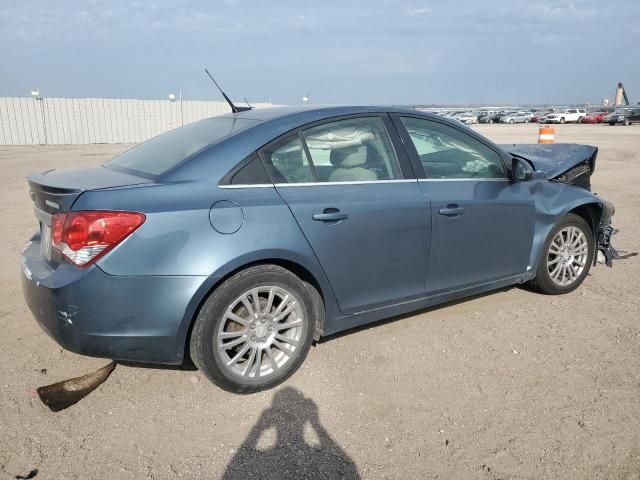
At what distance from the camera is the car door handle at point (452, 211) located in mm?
3789

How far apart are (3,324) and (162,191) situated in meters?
2.11

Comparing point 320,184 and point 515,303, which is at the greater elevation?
point 320,184

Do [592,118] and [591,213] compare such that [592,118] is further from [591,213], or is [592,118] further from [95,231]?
[95,231]

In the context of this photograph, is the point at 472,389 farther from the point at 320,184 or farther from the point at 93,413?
the point at 93,413

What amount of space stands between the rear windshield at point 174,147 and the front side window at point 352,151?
446mm

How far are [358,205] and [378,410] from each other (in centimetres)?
120

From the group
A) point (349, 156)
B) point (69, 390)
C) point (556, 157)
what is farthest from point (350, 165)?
point (556, 157)

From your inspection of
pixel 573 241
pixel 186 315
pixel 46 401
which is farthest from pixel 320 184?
pixel 573 241

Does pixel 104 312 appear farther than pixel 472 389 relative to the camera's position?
No

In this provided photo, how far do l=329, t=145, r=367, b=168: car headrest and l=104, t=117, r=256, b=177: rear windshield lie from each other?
0.55m

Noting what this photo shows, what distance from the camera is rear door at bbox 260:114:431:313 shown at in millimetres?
3309

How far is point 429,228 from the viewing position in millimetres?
3723

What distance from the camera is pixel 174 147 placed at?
3.56 meters

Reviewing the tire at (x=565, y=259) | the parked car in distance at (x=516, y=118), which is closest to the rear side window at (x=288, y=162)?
the tire at (x=565, y=259)
